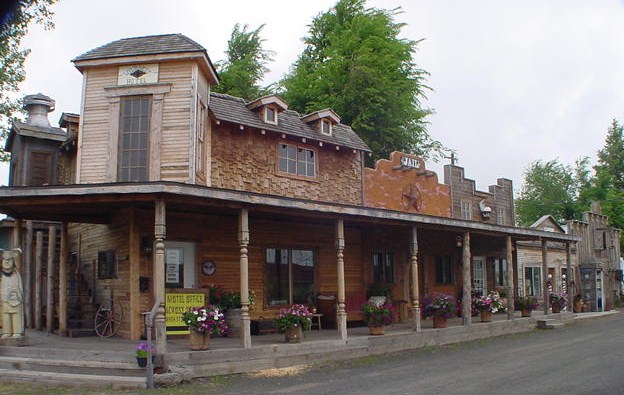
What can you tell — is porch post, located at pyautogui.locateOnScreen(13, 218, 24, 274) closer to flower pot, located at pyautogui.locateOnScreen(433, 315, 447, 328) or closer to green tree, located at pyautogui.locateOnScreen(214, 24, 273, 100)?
flower pot, located at pyautogui.locateOnScreen(433, 315, 447, 328)

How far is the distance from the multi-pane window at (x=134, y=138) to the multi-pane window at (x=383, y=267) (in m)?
7.36

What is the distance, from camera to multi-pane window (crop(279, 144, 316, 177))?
55.2 ft

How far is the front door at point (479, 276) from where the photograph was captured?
22.4m

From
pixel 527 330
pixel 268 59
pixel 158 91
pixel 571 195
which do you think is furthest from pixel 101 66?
pixel 571 195

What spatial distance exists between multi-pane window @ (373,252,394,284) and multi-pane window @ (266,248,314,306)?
2648mm

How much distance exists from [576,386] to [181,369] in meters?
5.96

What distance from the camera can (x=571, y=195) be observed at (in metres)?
58.3

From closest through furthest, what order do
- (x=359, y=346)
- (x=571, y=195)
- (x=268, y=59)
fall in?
(x=359, y=346) < (x=268, y=59) < (x=571, y=195)

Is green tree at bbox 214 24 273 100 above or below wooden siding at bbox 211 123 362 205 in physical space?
above

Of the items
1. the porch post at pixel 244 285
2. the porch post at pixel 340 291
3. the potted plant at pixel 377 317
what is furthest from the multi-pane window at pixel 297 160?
the porch post at pixel 244 285

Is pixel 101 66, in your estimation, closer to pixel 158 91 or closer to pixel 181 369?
pixel 158 91

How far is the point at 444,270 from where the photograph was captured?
816 inches

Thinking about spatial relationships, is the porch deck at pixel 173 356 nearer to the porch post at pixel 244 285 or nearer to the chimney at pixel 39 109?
the porch post at pixel 244 285

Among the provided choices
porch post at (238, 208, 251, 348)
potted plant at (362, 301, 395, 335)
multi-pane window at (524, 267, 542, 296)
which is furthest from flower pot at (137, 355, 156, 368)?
multi-pane window at (524, 267, 542, 296)
